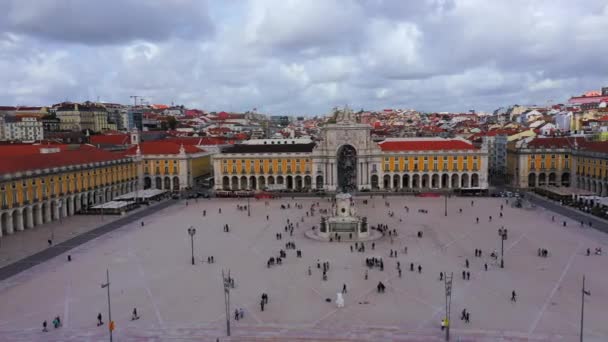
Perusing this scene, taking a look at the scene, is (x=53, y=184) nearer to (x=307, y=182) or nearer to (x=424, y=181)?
(x=307, y=182)

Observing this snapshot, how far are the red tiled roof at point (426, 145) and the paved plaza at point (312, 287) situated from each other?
1169 inches

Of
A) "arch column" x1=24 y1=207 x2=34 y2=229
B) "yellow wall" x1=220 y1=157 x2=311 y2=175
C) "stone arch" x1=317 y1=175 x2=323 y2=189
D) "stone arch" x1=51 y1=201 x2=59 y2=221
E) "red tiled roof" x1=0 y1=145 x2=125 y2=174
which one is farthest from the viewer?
"stone arch" x1=317 y1=175 x2=323 y2=189

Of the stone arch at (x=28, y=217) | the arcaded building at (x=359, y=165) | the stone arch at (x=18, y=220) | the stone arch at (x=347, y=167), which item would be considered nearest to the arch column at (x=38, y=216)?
the stone arch at (x=28, y=217)

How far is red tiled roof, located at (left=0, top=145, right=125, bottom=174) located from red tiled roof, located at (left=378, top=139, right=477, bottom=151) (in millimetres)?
41289

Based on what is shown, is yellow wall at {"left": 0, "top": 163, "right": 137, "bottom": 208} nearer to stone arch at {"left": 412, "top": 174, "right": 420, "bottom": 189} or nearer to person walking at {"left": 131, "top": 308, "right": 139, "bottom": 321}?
person walking at {"left": 131, "top": 308, "right": 139, "bottom": 321}

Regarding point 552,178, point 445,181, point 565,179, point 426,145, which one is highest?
point 426,145

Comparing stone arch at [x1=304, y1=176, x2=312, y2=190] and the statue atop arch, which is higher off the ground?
the statue atop arch

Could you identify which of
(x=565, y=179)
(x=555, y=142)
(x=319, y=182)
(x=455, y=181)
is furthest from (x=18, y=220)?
(x=565, y=179)

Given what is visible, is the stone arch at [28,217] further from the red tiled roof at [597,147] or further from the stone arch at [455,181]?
the red tiled roof at [597,147]

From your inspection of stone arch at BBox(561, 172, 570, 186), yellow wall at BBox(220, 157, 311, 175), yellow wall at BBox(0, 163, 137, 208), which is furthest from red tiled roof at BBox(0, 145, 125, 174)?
stone arch at BBox(561, 172, 570, 186)

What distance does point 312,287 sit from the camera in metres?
31.9

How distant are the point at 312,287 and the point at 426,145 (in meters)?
53.9

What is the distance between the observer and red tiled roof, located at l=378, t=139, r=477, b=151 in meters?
80.0

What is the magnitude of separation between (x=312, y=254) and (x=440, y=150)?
45.2m
